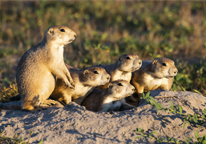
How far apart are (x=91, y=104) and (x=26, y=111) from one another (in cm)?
131

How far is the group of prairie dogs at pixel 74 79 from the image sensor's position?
521 centimetres

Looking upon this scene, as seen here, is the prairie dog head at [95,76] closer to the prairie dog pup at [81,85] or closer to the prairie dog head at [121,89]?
the prairie dog pup at [81,85]

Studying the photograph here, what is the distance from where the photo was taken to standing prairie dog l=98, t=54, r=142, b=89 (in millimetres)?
5828

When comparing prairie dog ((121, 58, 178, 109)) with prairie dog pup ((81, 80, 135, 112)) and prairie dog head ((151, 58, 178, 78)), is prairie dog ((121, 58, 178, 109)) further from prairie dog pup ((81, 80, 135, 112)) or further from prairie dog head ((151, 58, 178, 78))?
prairie dog pup ((81, 80, 135, 112))

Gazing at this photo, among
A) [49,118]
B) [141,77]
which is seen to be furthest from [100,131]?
[141,77]

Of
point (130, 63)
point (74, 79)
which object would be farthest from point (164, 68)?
point (74, 79)

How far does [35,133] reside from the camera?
166 inches

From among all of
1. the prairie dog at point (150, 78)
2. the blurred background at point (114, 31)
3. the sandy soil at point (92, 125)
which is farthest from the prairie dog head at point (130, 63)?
the blurred background at point (114, 31)

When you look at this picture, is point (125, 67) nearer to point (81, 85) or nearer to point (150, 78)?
point (150, 78)

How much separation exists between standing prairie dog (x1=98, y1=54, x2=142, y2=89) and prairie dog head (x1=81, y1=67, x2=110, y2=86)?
1.39 feet

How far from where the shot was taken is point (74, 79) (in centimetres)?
599

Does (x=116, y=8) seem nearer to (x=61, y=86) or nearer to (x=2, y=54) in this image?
(x=2, y=54)

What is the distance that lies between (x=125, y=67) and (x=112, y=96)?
746 millimetres

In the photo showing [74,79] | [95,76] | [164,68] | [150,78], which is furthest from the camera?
[150,78]
